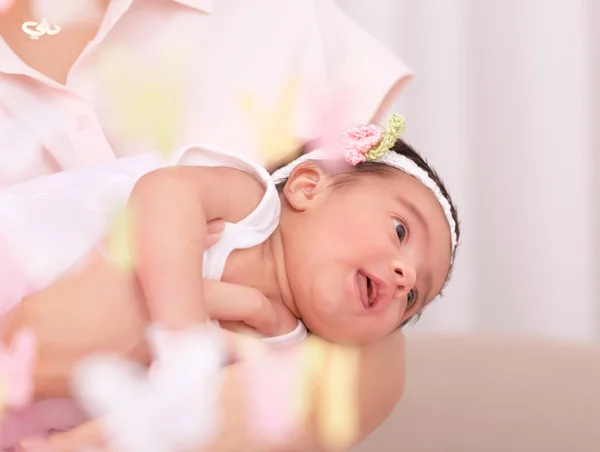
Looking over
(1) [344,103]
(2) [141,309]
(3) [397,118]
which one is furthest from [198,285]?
(1) [344,103]

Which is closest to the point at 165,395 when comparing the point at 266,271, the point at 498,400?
the point at 266,271

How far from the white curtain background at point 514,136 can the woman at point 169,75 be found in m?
0.44

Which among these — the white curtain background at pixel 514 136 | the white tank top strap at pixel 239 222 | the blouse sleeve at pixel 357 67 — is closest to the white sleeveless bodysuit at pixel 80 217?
the white tank top strap at pixel 239 222

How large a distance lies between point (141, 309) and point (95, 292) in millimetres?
58

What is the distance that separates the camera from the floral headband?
116 cm

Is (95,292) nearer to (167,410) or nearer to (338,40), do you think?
(167,410)

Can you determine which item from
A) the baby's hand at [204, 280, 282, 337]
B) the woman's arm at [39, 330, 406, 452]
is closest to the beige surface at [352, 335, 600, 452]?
the woman's arm at [39, 330, 406, 452]

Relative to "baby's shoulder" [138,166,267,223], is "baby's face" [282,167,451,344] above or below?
below

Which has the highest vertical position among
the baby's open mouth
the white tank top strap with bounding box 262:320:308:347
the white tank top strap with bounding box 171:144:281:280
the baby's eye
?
the white tank top strap with bounding box 171:144:281:280

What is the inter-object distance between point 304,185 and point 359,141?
0.11 m

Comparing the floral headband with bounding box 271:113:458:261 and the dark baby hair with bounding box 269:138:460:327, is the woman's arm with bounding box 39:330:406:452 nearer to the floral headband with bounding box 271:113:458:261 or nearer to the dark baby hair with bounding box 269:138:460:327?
the dark baby hair with bounding box 269:138:460:327

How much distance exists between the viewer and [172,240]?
89cm

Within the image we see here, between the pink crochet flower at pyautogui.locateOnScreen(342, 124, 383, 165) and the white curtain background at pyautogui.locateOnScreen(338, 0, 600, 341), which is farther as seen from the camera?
the white curtain background at pyautogui.locateOnScreen(338, 0, 600, 341)

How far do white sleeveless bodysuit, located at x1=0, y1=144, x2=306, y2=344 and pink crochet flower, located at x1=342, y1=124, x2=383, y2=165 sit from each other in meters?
0.15
